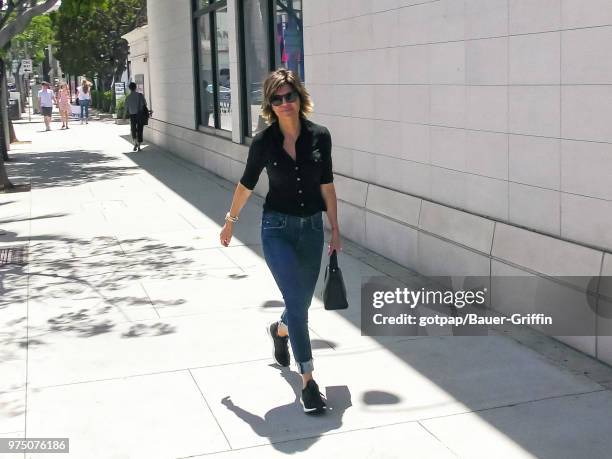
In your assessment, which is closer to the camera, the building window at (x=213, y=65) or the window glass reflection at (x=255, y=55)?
the window glass reflection at (x=255, y=55)

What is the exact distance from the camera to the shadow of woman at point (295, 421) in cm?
468

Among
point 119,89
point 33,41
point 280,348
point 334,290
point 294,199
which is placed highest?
point 33,41

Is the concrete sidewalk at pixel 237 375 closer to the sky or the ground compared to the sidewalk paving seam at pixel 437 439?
closer to the sky

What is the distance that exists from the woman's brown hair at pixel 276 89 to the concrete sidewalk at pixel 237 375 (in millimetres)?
1683

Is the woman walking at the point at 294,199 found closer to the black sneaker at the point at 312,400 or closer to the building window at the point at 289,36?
the black sneaker at the point at 312,400

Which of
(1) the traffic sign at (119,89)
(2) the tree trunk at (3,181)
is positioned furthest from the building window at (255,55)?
(1) the traffic sign at (119,89)

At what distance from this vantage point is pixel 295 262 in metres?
5.07

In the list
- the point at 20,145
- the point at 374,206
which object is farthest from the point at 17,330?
the point at 20,145

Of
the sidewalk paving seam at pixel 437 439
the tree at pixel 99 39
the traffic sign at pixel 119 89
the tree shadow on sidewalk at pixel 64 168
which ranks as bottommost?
the sidewalk paving seam at pixel 437 439

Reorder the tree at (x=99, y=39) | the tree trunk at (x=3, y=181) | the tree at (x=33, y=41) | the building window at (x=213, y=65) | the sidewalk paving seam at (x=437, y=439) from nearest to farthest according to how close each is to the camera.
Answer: the sidewalk paving seam at (x=437, y=439) < the tree trunk at (x=3, y=181) < the building window at (x=213, y=65) < the tree at (x=33, y=41) < the tree at (x=99, y=39)

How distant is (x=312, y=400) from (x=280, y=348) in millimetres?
825

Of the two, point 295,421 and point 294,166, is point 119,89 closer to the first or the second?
point 294,166

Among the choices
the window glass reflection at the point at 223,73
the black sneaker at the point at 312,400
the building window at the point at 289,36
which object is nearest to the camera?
the black sneaker at the point at 312,400

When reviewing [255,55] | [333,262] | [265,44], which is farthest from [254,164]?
[255,55]
